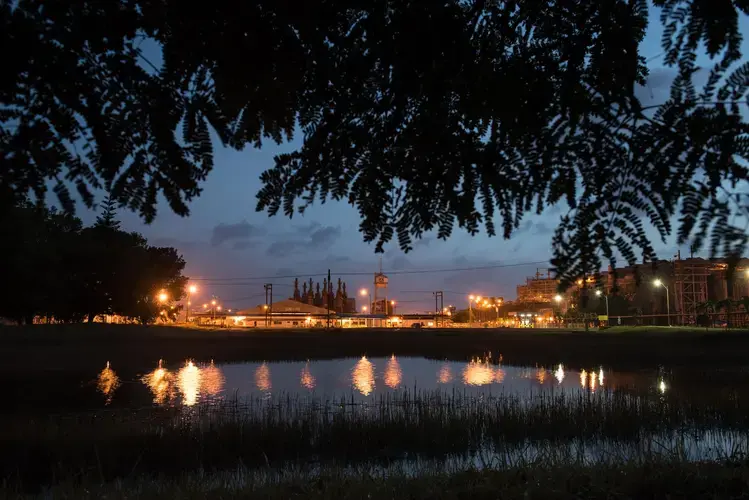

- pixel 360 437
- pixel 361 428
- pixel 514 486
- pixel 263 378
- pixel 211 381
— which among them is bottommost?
pixel 263 378

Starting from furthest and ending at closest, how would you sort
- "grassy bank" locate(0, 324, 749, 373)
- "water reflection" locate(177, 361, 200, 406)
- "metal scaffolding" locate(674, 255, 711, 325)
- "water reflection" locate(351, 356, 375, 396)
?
"metal scaffolding" locate(674, 255, 711, 325), "grassy bank" locate(0, 324, 749, 373), "water reflection" locate(351, 356, 375, 396), "water reflection" locate(177, 361, 200, 406)

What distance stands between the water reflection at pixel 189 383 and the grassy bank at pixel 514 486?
40.7 feet

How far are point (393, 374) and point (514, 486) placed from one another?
24.9m

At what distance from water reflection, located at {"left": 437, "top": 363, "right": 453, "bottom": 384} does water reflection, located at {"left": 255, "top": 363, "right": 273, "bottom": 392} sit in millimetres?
8359

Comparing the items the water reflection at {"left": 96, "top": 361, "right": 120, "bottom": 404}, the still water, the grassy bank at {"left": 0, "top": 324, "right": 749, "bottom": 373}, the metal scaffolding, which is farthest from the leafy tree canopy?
the metal scaffolding

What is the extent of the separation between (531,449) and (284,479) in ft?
19.5

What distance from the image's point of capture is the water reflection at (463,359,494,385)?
2829 centimetres

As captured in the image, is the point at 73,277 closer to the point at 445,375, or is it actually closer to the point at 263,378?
the point at 263,378

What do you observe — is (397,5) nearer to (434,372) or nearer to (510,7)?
(510,7)

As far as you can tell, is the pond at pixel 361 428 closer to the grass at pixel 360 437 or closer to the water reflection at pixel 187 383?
the grass at pixel 360 437

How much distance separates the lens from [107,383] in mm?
25797

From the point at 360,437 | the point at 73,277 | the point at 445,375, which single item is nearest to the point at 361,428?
the point at 360,437

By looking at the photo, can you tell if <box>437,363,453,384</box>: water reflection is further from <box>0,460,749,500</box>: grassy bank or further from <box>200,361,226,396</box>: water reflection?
<box>0,460,749,500</box>: grassy bank

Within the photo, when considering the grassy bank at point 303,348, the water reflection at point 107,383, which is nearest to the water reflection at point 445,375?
the grassy bank at point 303,348
